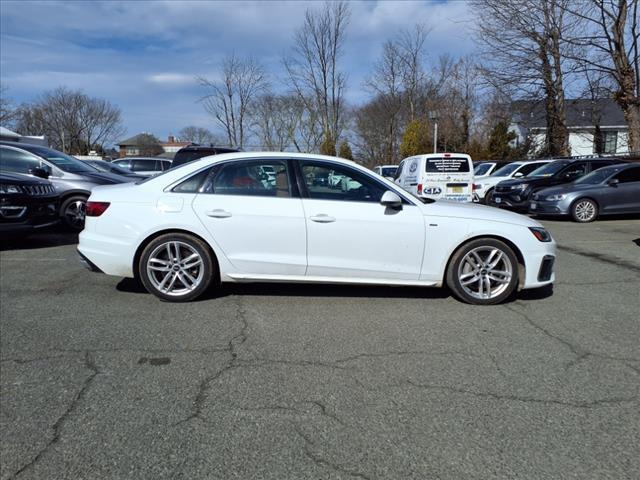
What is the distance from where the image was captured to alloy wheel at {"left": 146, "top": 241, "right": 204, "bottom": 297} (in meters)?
4.89

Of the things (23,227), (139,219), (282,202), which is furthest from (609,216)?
(23,227)

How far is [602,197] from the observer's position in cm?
1175

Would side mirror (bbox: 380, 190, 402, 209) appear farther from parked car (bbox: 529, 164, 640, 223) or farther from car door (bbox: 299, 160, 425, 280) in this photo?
parked car (bbox: 529, 164, 640, 223)

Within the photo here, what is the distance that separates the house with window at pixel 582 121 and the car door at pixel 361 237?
2275cm

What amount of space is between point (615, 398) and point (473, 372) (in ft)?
2.82

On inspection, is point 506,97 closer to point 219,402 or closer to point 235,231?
point 235,231

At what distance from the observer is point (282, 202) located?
482cm

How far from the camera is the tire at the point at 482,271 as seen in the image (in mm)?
4840

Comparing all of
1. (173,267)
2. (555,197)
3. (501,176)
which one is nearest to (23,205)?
(173,267)

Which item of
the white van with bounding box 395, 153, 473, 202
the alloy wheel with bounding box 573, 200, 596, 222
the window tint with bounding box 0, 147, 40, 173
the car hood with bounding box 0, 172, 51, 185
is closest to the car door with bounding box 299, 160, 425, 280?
the car hood with bounding box 0, 172, 51, 185

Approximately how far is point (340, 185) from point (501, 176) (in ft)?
44.3

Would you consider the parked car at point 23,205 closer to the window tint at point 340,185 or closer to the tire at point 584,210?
the window tint at point 340,185

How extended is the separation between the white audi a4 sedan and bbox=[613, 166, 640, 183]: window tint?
8821 mm

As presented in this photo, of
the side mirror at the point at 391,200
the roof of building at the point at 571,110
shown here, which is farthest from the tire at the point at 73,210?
the roof of building at the point at 571,110
